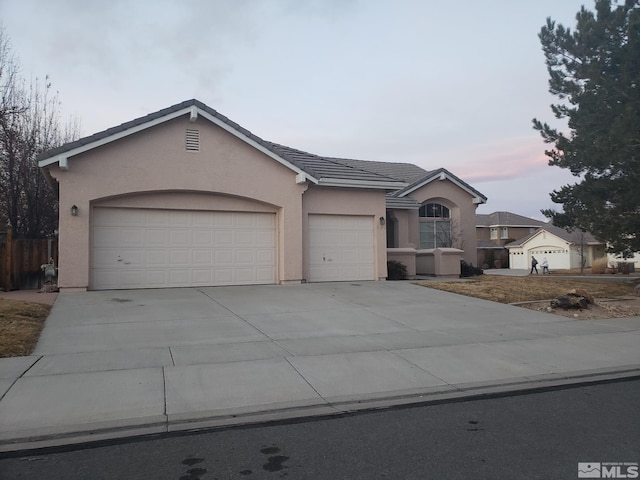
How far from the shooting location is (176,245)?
15758mm

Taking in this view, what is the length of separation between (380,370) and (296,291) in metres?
7.75

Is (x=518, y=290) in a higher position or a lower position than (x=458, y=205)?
lower

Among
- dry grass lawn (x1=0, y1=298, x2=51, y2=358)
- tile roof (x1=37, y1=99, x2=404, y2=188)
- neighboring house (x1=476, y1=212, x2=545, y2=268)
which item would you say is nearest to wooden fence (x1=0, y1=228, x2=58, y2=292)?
tile roof (x1=37, y1=99, x2=404, y2=188)

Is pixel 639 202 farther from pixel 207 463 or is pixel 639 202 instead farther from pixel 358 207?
pixel 207 463

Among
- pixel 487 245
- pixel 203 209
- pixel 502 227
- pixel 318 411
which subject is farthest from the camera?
pixel 502 227

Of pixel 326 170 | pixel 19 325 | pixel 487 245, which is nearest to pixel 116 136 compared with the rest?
pixel 19 325

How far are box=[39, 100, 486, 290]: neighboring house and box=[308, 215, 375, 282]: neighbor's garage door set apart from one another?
0.04m

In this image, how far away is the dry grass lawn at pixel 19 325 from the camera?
824 cm

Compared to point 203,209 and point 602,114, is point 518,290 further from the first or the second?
point 203,209

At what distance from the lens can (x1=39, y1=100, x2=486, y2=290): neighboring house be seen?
47.8ft

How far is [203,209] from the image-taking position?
1608cm

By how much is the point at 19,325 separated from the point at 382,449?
775 centimetres

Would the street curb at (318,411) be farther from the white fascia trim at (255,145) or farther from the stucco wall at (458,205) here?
the stucco wall at (458,205)

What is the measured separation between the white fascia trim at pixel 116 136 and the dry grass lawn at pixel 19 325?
4.16 metres
